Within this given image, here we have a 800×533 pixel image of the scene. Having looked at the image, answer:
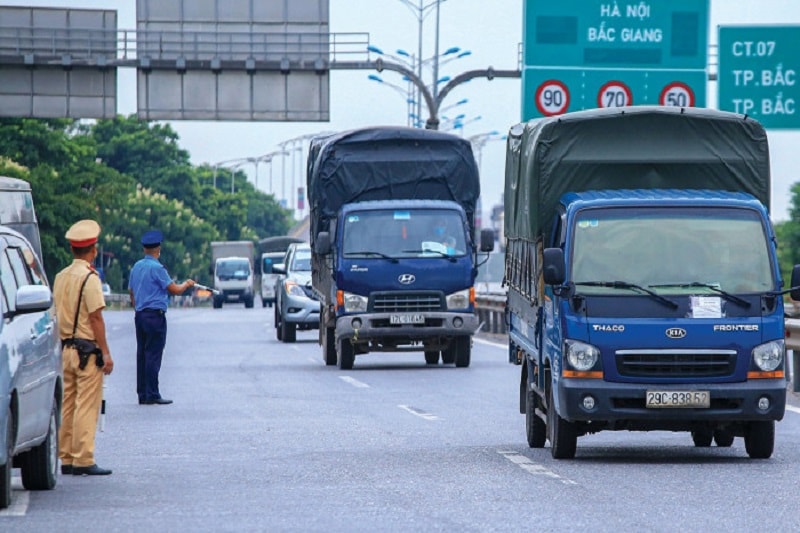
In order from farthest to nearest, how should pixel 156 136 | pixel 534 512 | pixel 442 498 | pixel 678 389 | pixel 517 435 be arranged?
1. pixel 156 136
2. pixel 517 435
3. pixel 678 389
4. pixel 442 498
5. pixel 534 512

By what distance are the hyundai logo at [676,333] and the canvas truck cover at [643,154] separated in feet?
6.48

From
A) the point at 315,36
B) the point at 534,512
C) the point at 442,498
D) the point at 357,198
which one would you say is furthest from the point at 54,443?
the point at 315,36

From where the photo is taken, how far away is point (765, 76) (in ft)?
124

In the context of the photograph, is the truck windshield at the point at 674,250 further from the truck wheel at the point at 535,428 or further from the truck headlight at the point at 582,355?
the truck wheel at the point at 535,428

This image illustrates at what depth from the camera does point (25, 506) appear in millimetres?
11898

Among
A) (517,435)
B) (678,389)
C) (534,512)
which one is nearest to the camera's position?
(534,512)

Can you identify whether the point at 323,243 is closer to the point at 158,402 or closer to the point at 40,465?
the point at 158,402

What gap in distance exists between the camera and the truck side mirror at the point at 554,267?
14359 mm

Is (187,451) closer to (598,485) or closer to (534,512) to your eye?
(598,485)

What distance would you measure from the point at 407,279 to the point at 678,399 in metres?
14.8

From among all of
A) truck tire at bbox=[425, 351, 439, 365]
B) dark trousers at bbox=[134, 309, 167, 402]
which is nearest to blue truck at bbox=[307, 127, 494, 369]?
truck tire at bbox=[425, 351, 439, 365]

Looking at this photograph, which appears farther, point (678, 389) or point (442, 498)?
point (678, 389)

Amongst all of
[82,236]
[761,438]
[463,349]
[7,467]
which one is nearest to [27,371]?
[7,467]

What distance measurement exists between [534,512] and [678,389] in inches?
128
